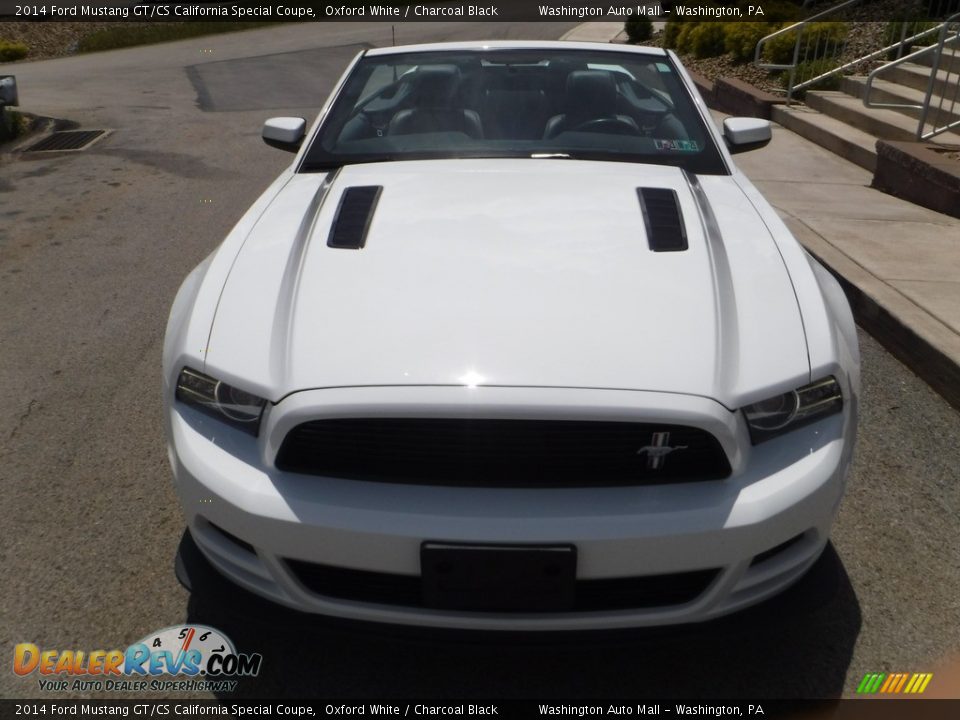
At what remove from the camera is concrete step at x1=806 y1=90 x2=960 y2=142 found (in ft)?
30.1

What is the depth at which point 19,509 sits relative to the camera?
3.17 m

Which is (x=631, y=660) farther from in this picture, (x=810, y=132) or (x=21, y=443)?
(x=810, y=132)

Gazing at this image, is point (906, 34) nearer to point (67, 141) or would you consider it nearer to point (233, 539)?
point (67, 141)

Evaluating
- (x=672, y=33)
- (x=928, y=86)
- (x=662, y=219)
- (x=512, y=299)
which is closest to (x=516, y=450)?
(x=512, y=299)

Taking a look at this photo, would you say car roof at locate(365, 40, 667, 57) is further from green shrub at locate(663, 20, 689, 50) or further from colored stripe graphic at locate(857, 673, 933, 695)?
green shrub at locate(663, 20, 689, 50)

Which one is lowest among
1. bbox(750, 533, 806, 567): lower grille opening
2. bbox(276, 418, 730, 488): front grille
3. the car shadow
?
the car shadow

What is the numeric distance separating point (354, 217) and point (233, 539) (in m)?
1.12

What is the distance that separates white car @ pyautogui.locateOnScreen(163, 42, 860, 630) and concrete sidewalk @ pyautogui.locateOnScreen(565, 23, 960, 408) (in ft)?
6.36

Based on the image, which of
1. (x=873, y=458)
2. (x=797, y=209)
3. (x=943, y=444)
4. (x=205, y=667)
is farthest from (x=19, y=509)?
(x=797, y=209)

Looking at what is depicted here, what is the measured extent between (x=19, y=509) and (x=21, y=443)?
53 cm

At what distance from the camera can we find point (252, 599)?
7.36 feet

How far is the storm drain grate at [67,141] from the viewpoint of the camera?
9.93 m

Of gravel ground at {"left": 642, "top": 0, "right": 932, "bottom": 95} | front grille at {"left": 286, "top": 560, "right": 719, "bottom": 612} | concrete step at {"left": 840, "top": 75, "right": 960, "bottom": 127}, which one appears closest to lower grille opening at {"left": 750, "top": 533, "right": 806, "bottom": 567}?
Answer: front grille at {"left": 286, "top": 560, "right": 719, "bottom": 612}

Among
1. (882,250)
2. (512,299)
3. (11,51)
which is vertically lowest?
(11,51)
